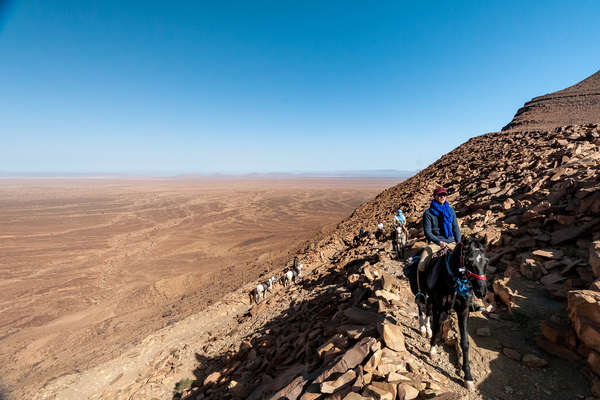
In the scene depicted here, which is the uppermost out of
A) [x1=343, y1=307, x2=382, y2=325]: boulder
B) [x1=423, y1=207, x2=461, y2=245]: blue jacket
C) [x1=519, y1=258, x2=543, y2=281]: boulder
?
[x1=423, y1=207, x2=461, y2=245]: blue jacket

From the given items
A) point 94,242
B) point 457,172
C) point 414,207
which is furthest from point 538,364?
point 94,242

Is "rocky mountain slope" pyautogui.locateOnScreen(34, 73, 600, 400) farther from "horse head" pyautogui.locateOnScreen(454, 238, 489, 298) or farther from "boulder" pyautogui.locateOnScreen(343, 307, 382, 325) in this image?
"horse head" pyautogui.locateOnScreen(454, 238, 489, 298)

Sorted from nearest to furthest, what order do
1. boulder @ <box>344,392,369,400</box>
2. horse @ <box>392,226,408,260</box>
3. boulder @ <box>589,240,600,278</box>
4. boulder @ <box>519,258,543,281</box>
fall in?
boulder @ <box>344,392,369,400</box> < boulder @ <box>589,240,600,278</box> < boulder @ <box>519,258,543,281</box> < horse @ <box>392,226,408,260</box>

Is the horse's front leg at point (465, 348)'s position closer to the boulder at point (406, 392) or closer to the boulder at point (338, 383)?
the boulder at point (406, 392)

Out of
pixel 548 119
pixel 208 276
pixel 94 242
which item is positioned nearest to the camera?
pixel 208 276

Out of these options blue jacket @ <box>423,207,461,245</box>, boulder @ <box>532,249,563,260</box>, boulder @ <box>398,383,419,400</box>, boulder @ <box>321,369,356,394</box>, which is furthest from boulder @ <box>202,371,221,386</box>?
boulder @ <box>532,249,563,260</box>

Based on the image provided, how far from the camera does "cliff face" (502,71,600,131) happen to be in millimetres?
27172

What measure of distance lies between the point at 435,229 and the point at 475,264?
59.1 inches

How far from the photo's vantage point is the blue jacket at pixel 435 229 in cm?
522

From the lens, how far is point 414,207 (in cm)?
1830

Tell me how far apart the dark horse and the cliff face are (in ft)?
108

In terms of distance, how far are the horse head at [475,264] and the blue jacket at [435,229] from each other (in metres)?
1.05

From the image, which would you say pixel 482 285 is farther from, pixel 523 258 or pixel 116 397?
pixel 116 397

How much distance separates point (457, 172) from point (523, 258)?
54.9 ft
